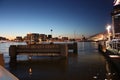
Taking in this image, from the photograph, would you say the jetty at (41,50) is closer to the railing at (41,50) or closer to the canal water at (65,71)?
the railing at (41,50)

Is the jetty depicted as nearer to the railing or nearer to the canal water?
the railing

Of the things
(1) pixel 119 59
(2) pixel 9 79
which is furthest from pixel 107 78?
(2) pixel 9 79

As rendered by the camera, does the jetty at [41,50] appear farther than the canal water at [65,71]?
Yes

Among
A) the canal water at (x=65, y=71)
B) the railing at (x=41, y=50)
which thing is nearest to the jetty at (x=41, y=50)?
the railing at (x=41, y=50)

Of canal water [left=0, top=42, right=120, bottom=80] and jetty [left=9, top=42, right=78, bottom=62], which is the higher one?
jetty [left=9, top=42, right=78, bottom=62]

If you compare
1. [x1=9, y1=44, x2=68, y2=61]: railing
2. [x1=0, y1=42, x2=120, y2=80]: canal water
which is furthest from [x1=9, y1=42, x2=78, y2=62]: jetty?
[x1=0, y1=42, x2=120, y2=80]: canal water

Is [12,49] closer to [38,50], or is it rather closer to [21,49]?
[21,49]

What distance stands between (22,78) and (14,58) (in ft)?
65.3

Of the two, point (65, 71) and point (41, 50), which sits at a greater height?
point (41, 50)

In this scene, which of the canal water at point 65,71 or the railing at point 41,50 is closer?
the canal water at point 65,71

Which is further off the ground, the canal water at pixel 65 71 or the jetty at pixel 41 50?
the jetty at pixel 41 50

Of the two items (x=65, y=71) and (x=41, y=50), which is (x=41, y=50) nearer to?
(x=41, y=50)

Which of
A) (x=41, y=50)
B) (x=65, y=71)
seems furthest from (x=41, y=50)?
(x=65, y=71)

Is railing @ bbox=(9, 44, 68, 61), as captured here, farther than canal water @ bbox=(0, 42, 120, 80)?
Yes
